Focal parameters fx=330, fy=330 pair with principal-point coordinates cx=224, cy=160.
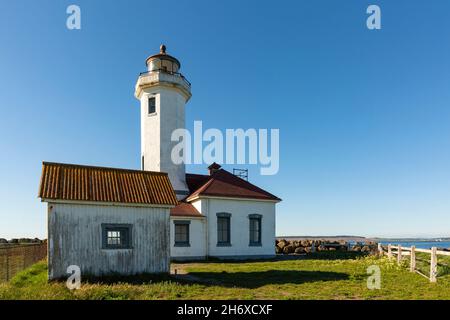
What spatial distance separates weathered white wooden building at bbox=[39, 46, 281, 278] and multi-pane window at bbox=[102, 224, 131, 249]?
0.12 feet

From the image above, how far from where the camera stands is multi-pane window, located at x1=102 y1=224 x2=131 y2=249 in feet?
41.6

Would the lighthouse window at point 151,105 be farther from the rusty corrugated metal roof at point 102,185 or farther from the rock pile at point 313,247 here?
the rock pile at point 313,247

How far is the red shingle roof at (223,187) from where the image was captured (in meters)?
22.8

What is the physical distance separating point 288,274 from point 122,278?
22.9 feet

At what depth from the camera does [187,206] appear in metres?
23.0

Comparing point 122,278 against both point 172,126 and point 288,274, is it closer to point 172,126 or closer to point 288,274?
point 288,274

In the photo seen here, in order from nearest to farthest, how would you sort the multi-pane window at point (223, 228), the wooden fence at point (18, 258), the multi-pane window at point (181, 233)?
the wooden fence at point (18, 258)
the multi-pane window at point (181, 233)
the multi-pane window at point (223, 228)

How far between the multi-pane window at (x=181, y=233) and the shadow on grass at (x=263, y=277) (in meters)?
6.51

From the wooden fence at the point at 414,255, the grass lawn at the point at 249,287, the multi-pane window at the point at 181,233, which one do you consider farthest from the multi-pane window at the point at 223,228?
the wooden fence at the point at 414,255

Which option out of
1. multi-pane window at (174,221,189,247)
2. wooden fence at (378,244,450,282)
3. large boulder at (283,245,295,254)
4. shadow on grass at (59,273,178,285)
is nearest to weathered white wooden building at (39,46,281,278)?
multi-pane window at (174,221,189,247)

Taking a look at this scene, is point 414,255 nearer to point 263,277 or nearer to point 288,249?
point 263,277

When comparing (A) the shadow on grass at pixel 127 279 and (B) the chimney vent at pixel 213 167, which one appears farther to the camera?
(B) the chimney vent at pixel 213 167

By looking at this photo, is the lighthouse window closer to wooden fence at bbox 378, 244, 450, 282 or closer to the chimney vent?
the chimney vent
